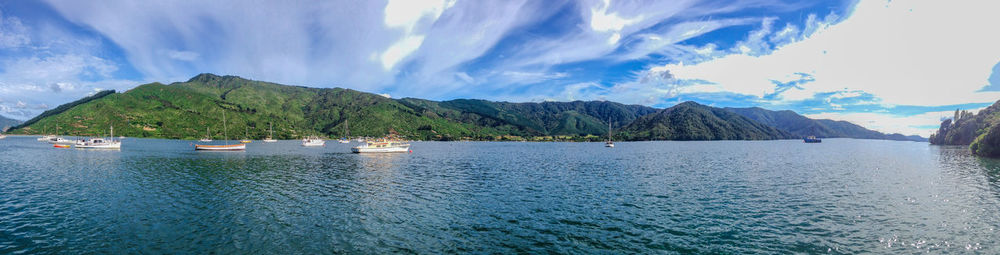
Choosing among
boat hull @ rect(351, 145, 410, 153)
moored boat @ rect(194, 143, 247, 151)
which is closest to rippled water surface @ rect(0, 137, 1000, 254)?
boat hull @ rect(351, 145, 410, 153)

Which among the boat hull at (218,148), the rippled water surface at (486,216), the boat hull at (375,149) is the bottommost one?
the rippled water surface at (486,216)

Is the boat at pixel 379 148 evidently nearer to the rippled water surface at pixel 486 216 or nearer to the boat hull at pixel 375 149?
the boat hull at pixel 375 149

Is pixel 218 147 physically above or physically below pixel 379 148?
above

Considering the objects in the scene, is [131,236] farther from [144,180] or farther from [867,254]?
[867,254]

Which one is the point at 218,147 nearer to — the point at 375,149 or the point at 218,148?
the point at 218,148

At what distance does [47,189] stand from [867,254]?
74.0 m

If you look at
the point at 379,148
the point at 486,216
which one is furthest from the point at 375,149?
the point at 486,216

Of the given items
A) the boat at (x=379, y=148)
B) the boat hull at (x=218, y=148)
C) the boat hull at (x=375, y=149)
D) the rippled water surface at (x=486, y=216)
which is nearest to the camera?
the rippled water surface at (x=486, y=216)

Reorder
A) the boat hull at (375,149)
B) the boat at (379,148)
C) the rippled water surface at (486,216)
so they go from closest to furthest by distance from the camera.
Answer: the rippled water surface at (486,216) → the boat hull at (375,149) → the boat at (379,148)

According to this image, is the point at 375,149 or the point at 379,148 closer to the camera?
the point at 375,149

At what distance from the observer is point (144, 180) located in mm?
51812

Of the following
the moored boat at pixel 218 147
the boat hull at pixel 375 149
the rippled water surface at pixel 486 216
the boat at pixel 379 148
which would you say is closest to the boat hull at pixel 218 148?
the moored boat at pixel 218 147

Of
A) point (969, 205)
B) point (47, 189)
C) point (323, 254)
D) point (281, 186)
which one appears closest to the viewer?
point (323, 254)

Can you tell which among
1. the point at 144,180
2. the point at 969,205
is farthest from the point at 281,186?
the point at 969,205
